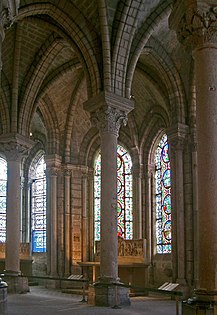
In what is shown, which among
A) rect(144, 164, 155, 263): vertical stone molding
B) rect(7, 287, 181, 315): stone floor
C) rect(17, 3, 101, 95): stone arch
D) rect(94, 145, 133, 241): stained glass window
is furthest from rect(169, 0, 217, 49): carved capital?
rect(94, 145, 133, 241): stained glass window

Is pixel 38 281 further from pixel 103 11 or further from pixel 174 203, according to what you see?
pixel 103 11

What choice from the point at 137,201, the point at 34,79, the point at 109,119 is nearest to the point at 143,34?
the point at 109,119

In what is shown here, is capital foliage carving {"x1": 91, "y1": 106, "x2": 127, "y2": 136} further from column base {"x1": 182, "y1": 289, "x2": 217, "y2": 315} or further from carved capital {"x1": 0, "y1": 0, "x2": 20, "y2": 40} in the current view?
column base {"x1": 182, "y1": 289, "x2": 217, "y2": 315}

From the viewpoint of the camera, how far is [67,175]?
1052 inches

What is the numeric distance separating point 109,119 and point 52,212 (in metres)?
11.2

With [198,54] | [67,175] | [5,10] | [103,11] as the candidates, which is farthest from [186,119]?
[5,10]

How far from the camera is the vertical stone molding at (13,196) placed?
19.5 meters

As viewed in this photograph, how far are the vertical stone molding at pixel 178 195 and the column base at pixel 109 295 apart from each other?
5.00 metres

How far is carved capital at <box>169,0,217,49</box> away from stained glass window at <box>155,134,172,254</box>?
14960 millimetres

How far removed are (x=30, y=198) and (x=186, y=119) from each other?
1296 centimetres

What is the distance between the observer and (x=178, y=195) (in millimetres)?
20422

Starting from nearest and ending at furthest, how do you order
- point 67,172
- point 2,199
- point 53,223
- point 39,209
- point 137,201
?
point 137,201, point 53,223, point 67,172, point 39,209, point 2,199

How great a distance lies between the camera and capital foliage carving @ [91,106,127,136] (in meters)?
15.9

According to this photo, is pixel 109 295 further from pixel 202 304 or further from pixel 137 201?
pixel 137 201
